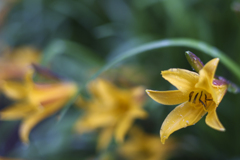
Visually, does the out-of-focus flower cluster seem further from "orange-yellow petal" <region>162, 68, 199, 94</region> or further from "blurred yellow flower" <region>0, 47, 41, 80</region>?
"orange-yellow petal" <region>162, 68, 199, 94</region>

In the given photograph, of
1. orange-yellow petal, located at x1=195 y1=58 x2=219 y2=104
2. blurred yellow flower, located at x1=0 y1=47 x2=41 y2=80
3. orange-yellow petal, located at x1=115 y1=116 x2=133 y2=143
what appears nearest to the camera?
orange-yellow petal, located at x1=195 y1=58 x2=219 y2=104

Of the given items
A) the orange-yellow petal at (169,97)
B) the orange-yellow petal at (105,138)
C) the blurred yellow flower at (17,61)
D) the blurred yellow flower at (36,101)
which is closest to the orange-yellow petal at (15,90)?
the blurred yellow flower at (36,101)

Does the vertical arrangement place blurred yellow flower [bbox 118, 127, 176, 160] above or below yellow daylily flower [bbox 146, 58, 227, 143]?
below

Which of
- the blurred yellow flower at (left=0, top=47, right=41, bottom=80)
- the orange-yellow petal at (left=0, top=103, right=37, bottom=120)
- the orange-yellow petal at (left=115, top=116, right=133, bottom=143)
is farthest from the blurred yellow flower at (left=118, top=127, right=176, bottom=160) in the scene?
the blurred yellow flower at (left=0, top=47, right=41, bottom=80)

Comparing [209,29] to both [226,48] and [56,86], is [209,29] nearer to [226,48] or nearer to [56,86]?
[226,48]

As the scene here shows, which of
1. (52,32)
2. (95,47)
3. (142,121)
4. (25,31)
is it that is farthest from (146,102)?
(25,31)

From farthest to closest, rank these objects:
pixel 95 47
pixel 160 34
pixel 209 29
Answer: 1. pixel 95 47
2. pixel 160 34
3. pixel 209 29

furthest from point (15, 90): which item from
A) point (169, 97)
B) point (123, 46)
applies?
point (169, 97)
